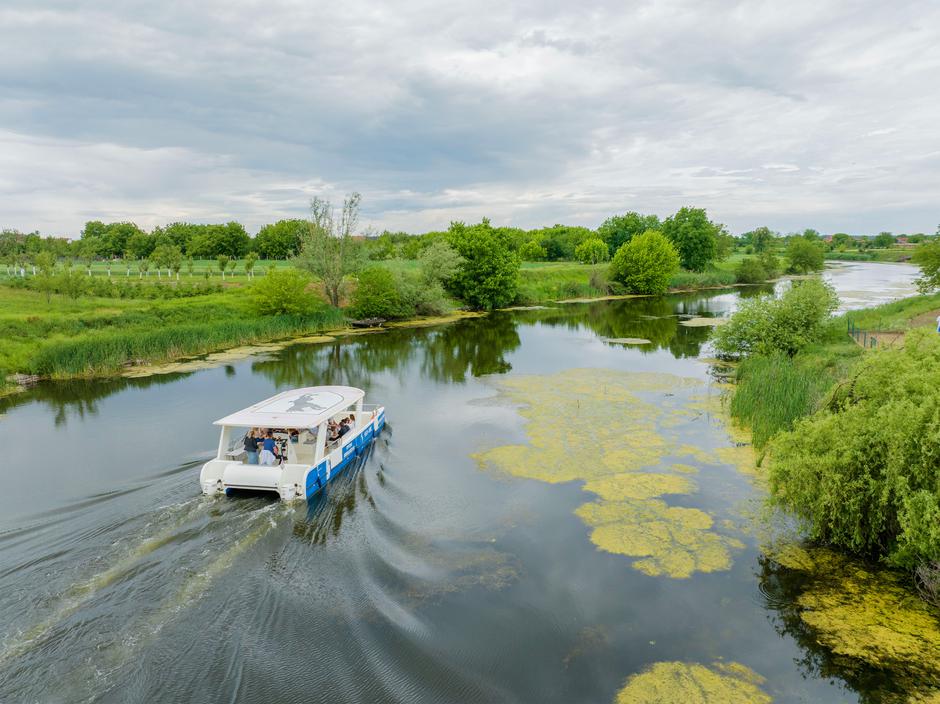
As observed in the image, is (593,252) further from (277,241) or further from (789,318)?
(789,318)

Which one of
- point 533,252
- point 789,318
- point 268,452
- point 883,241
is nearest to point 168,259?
point 268,452

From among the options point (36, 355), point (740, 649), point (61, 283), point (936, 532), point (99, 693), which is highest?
point (61, 283)

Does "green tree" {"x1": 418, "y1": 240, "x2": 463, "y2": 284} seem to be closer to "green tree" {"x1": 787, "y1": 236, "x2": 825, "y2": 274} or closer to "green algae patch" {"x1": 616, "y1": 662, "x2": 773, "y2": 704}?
"green algae patch" {"x1": 616, "y1": 662, "x2": 773, "y2": 704}

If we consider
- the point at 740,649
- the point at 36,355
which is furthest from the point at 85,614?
the point at 36,355

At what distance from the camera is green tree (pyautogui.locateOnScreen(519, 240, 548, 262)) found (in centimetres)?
11181

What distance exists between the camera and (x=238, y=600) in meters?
9.73

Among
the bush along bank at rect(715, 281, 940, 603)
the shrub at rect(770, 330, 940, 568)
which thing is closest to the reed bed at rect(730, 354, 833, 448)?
the bush along bank at rect(715, 281, 940, 603)

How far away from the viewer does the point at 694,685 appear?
26.2 ft

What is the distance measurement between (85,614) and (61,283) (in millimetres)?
39399

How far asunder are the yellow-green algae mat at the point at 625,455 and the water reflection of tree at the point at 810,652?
1001 millimetres

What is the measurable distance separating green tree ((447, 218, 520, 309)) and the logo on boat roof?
3937 centimetres

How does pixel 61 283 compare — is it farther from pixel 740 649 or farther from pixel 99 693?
pixel 740 649

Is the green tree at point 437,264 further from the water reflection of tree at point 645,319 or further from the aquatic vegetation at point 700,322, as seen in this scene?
the aquatic vegetation at point 700,322

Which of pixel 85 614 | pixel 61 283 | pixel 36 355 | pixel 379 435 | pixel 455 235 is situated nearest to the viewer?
pixel 85 614
